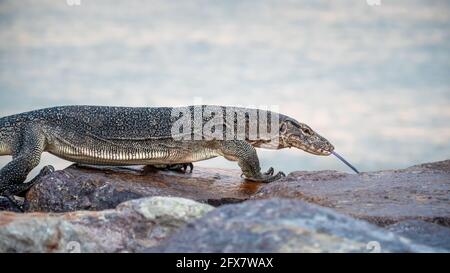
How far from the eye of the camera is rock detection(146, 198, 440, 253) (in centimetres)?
545

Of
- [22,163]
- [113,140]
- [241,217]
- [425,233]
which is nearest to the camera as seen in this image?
[241,217]

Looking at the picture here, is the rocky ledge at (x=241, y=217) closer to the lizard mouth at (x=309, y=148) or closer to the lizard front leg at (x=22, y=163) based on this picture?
the lizard front leg at (x=22, y=163)

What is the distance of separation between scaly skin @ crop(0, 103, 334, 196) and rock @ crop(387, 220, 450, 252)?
22.6 feet

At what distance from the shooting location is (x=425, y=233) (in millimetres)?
6918

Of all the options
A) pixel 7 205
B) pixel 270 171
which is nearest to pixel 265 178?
pixel 270 171

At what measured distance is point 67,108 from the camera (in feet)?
44.9

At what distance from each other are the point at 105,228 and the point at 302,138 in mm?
8076

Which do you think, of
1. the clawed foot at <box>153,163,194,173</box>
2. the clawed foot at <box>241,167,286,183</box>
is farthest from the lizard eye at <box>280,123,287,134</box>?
the clawed foot at <box>153,163,194,173</box>

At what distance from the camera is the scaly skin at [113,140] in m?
13.1

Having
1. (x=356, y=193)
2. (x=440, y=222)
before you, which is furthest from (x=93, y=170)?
(x=440, y=222)

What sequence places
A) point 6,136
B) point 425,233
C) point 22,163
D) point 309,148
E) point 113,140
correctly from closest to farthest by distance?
point 425,233 < point 22,163 < point 6,136 < point 113,140 < point 309,148

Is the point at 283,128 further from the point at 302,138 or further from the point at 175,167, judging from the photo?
the point at 175,167

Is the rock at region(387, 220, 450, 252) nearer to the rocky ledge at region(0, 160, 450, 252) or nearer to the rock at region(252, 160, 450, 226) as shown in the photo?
the rocky ledge at region(0, 160, 450, 252)
